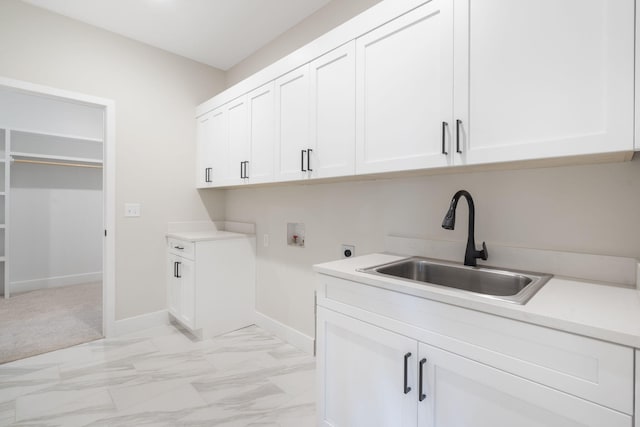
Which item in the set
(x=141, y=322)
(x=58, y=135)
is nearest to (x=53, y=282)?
(x=58, y=135)

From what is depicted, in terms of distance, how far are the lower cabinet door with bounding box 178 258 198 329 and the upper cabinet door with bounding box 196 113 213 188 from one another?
831mm

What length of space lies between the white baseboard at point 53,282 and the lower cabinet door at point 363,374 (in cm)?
455

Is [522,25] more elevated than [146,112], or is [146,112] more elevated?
[146,112]

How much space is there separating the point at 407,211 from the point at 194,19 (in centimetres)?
231

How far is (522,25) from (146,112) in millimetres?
2993

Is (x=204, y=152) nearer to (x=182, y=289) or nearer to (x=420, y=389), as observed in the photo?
(x=182, y=289)

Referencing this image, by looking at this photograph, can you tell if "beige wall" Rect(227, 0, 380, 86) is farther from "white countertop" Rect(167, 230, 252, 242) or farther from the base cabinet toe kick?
the base cabinet toe kick

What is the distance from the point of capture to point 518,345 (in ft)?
2.96

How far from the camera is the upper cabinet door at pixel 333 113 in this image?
1678mm

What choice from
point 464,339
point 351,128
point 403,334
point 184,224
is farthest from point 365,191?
point 184,224

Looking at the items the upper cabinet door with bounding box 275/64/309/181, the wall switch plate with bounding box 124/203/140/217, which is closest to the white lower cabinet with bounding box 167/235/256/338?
the wall switch plate with bounding box 124/203/140/217

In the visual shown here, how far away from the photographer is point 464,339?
102cm

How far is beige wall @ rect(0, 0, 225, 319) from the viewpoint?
2.35 m

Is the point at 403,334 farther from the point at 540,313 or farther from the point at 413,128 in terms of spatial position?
the point at 413,128
